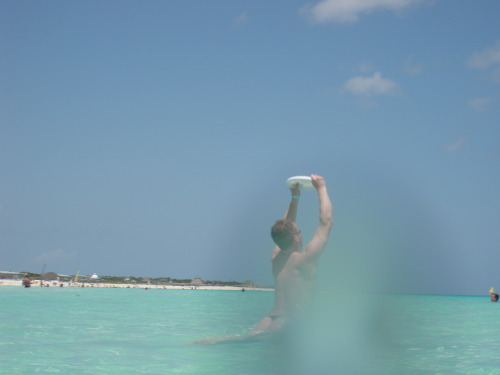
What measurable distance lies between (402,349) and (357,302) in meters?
1.26

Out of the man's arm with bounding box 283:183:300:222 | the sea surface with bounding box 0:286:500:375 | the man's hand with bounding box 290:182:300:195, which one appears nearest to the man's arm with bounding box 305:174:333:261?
the man's hand with bounding box 290:182:300:195

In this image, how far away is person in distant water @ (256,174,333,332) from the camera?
23.1ft

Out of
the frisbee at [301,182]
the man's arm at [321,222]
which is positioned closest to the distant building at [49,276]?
the frisbee at [301,182]

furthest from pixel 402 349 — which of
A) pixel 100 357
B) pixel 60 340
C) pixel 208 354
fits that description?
pixel 60 340

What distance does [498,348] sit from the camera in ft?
44.3

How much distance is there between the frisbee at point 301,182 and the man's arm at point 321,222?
313mm

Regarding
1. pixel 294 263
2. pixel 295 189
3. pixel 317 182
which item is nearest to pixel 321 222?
pixel 317 182

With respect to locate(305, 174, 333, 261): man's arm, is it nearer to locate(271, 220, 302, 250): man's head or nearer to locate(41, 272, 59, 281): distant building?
locate(271, 220, 302, 250): man's head

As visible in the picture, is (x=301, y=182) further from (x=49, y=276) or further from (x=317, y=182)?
(x=49, y=276)

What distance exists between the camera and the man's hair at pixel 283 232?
739 centimetres

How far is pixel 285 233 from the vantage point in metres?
7.39

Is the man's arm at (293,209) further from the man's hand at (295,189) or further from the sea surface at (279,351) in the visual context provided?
the sea surface at (279,351)

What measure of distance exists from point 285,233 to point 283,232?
0.10ft

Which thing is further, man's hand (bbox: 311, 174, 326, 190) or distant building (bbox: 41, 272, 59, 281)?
distant building (bbox: 41, 272, 59, 281)
